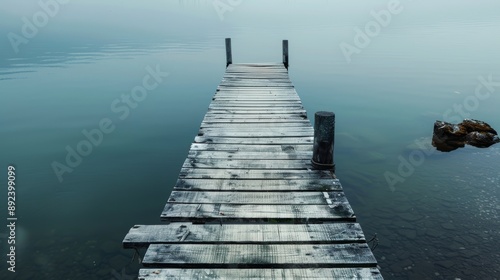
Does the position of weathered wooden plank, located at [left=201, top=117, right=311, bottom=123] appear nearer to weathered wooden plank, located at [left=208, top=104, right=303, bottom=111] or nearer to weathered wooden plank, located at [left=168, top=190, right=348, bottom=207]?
weathered wooden plank, located at [left=208, top=104, right=303, bottom=111]

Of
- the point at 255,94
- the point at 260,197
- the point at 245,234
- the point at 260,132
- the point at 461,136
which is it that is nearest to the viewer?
the point at 245,234

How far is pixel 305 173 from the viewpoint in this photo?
5.89m

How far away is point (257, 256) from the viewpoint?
3945 mm

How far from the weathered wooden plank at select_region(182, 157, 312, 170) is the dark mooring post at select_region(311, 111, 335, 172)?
26cm

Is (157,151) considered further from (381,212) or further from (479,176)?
(479,176)

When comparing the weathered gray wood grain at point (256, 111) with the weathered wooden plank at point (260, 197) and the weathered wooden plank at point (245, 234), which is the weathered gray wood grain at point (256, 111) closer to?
the weathered wooden plank at point (260, 197)

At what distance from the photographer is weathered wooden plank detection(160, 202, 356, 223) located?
4.64 metres

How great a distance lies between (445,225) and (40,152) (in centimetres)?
1202

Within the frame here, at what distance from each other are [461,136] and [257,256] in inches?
422

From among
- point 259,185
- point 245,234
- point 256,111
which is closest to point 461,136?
point 256,111

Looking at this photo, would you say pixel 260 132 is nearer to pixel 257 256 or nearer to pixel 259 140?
pixel 259 140

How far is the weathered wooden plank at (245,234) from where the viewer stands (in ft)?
13.9

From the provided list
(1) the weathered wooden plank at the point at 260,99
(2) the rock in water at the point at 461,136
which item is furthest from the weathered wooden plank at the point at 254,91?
(2) the rock in water at the point at 461,136

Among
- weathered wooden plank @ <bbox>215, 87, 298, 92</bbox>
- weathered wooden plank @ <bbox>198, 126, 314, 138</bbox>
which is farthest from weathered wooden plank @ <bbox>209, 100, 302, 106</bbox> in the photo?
weathered wooden plank @ <bbox>198, 126, 314, 138</bbox>
